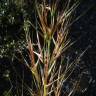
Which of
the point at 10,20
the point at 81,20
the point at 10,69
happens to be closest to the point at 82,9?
the point at 81,20

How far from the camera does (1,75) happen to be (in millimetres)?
3461

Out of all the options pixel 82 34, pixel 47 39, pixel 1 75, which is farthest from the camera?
pixel 82 34

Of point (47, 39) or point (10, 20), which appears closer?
point (47, 39)

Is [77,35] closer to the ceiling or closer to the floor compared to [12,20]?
closer to the floor

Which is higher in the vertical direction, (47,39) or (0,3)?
(47,39)

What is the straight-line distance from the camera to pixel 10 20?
3.61 m

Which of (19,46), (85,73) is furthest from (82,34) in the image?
(19,46)

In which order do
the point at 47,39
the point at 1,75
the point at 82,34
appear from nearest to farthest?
the point at 47,39, the point at 1,75, the point at 82,34

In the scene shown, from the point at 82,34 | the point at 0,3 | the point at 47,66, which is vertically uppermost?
the point at 47,66

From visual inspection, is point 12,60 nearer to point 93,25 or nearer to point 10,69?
point 10,69

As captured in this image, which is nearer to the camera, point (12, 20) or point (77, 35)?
point (12, 20)

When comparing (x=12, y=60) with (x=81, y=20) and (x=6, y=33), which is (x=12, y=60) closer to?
(x=6, y=33)

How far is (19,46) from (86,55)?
2.42 feet

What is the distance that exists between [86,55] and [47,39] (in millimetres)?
2502
